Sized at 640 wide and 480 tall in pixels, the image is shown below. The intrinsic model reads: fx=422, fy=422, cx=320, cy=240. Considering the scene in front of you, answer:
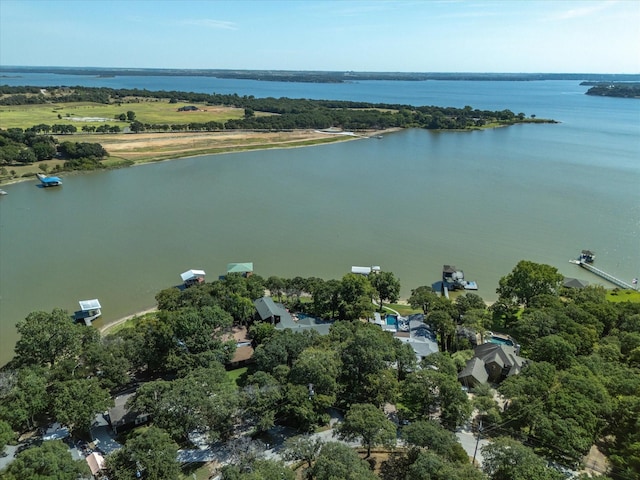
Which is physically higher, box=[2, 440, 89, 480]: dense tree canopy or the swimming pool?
box=[2, 440, 89, 480]: dense tree canopy

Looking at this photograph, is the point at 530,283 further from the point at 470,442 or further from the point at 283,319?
the point at 283,319

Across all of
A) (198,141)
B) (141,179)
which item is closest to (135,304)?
(141,179)

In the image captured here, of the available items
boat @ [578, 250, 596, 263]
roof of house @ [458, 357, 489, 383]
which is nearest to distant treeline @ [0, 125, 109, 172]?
roof of house @ [458, 357, 489, 383]

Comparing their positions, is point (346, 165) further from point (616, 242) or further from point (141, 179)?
point (616, 242)

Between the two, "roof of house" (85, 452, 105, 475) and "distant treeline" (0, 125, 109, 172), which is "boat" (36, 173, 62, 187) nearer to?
"distant treeline" (0, 125, 109, 172)

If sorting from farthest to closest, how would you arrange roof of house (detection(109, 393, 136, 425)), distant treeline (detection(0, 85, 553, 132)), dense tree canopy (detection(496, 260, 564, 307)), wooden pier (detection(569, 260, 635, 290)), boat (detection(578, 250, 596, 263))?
distant treeline (detection(0, 85, 553, 132)), boat (detection(578, 250, 596, 263)), wooden pier (detection(569, 260, 635, 290)), dense tree canopy (detection(496, 260, 564, 307)), roof of house (detection(109, 393, 136, 425))

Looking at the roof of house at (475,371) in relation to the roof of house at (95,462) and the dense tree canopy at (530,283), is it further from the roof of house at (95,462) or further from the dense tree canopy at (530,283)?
the roof of house at (95,462)

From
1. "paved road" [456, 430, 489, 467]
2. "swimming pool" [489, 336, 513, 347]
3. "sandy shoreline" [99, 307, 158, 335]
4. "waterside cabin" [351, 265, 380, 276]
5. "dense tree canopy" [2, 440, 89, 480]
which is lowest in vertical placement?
"sandy shoreline" [99, 307, 158, 335]
